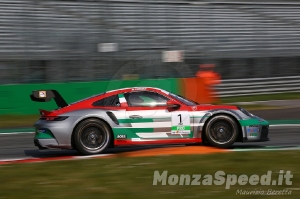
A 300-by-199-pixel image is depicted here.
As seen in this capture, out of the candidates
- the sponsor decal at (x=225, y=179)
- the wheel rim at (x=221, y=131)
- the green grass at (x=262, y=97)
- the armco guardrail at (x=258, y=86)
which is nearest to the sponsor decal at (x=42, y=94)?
the wheel rim at (x=221, y=131)

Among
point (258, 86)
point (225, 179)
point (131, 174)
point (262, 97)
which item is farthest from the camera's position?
point (258, 86)

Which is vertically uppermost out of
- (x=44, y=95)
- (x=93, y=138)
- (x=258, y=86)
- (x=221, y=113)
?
(x=44, y=95)

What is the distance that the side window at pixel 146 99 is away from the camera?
999cm

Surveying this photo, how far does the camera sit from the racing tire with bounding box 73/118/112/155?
9704 mm

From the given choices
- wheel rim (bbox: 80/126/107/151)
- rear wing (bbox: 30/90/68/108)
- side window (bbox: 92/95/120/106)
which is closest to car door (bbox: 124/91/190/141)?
side window (bbox: 92/95/120/106)

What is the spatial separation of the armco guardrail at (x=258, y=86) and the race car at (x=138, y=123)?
1288 cm

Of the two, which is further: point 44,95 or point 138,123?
point 44,95

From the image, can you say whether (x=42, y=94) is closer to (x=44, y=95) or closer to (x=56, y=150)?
(x=44, y=95)

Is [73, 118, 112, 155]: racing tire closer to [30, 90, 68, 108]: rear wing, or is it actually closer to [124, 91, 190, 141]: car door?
[124, 91, 190, 141]: car door

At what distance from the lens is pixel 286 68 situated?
82.7ft

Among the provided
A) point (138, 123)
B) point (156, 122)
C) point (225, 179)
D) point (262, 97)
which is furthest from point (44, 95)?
point (262, 97)

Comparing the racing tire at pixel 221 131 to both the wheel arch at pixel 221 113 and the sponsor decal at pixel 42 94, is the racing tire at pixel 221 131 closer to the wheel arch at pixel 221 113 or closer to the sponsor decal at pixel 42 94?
the wheel arch at pixel 221 113

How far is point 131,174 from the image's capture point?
7621 millimetres

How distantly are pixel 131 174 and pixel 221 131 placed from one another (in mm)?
2782
